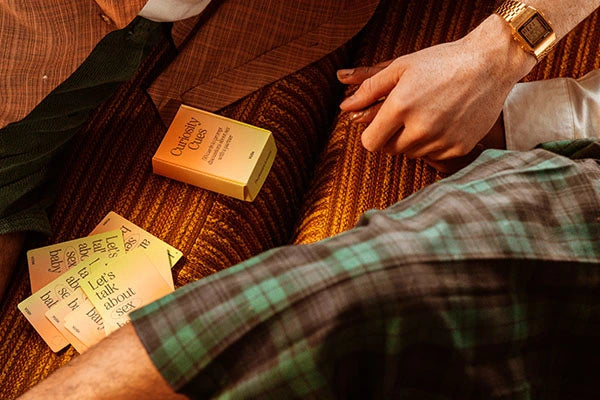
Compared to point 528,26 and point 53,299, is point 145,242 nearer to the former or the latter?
point 53,299

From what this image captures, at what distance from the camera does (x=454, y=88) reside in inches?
37.7

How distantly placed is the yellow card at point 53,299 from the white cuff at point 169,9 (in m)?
0.44

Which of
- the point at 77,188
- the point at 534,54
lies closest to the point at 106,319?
the point at 77,188

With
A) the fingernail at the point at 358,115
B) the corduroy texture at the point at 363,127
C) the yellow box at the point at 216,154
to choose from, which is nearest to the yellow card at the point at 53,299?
the yellow box at the point at 216,154

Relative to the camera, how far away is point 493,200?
748mm

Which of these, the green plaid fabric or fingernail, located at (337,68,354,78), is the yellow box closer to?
fingernail, located at (337,68,354,78)

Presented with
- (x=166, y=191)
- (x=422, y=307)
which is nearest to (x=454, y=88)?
(x=422, y=307)

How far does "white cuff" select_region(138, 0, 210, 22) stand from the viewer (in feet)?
3.48

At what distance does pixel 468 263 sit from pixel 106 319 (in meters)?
0.66

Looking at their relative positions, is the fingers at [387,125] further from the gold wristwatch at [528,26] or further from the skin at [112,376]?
the skin at [112,376]

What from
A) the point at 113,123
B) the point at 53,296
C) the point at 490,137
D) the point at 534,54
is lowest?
the point at 53,296

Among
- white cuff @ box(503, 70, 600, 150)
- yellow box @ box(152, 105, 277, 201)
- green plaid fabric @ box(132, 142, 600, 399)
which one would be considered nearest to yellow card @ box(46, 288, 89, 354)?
yellow box @ box(152, 105, 277, 201)

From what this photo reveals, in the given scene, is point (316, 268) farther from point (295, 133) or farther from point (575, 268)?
point (295, 133)

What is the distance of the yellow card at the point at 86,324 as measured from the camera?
108 centimetres
